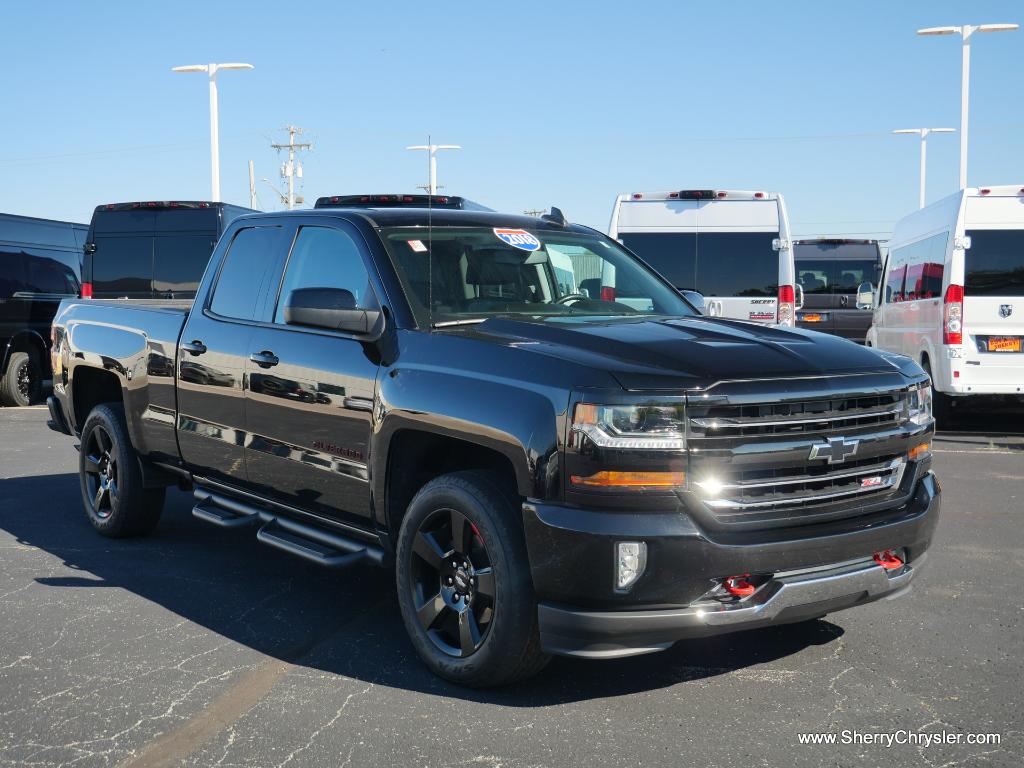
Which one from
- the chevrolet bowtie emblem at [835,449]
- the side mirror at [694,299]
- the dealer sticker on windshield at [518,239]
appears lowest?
the chevrolet bowtie emblem at [835,449]

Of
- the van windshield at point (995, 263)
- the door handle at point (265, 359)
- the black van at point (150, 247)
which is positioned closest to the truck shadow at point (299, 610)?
the door handle at point (265, 359)

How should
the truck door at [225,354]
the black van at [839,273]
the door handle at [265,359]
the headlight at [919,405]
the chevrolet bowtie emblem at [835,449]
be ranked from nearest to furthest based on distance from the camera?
the chevrolet bowtie emblem at [835,449]
the headlight at [919,405]
the door handle at [265,359]
the truck door at [225,354]
the black van at [839,273]

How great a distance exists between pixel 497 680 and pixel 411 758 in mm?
570

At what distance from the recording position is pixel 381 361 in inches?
185

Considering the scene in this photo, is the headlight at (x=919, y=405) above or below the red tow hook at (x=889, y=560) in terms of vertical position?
above

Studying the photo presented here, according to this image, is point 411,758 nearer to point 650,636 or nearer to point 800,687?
point 650,636

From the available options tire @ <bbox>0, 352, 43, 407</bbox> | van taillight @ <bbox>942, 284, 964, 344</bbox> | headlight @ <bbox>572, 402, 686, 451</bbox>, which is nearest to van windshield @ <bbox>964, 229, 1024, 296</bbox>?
van taillight @ <bbox>942, 284, 964, 344</bbox>

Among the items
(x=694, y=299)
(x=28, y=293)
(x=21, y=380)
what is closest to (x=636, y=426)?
(x=694, y=299)

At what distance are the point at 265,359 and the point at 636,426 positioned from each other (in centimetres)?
227

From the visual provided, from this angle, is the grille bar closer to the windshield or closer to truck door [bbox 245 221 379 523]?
the windshield

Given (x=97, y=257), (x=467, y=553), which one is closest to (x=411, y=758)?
(x=467, y=553)

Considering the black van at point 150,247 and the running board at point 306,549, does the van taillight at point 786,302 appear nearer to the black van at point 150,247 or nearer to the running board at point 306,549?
the black van at point 150,247

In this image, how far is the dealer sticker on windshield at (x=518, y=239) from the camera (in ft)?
17.6

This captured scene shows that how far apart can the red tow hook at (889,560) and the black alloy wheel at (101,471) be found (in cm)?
456
